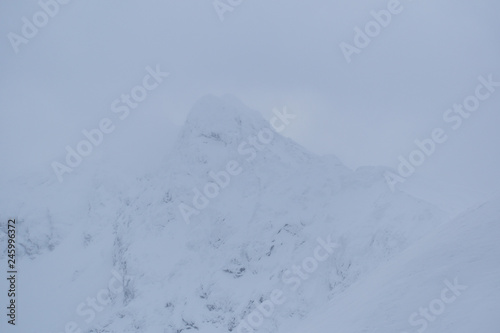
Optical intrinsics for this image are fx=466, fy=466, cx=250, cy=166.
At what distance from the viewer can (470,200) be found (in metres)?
54.7

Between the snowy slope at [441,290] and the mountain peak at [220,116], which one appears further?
the mountain peak at [220,116]

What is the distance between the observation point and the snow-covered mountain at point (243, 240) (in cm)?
4178

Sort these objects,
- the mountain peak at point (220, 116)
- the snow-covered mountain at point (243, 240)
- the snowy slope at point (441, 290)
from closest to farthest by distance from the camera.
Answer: the snowy slope at point (441, 290) → the snow-covered mountain at point (243, 240) → the mountain peak at point (220, 116)

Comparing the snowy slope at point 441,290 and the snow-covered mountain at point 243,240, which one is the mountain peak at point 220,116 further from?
the snowy slope at point 441,290

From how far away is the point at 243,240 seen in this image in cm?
5525

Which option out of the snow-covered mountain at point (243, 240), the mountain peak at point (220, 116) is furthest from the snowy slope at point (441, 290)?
the mountain peak at point (220, 116)

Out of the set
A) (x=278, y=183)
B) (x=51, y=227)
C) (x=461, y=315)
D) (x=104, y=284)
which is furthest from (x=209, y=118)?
(x=51, y=227)

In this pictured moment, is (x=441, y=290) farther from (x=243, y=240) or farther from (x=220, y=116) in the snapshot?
(x=220, y=116)

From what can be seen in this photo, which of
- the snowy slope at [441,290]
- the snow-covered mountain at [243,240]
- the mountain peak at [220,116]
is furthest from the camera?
the mountain peak at [220,116]

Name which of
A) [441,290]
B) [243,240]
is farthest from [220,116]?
[441,290]

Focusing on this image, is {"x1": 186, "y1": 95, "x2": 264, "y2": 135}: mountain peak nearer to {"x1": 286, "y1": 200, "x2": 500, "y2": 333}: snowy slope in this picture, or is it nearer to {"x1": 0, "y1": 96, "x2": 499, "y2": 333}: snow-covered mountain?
{"x1": 0, "y1": 96, "x2": 499, "y2": 333}: snow-covered mountain

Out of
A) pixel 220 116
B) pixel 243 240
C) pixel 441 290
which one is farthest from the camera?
pixel 220 116

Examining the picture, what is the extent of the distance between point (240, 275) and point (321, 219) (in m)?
11.0

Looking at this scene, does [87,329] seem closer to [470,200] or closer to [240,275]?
[240,275]
